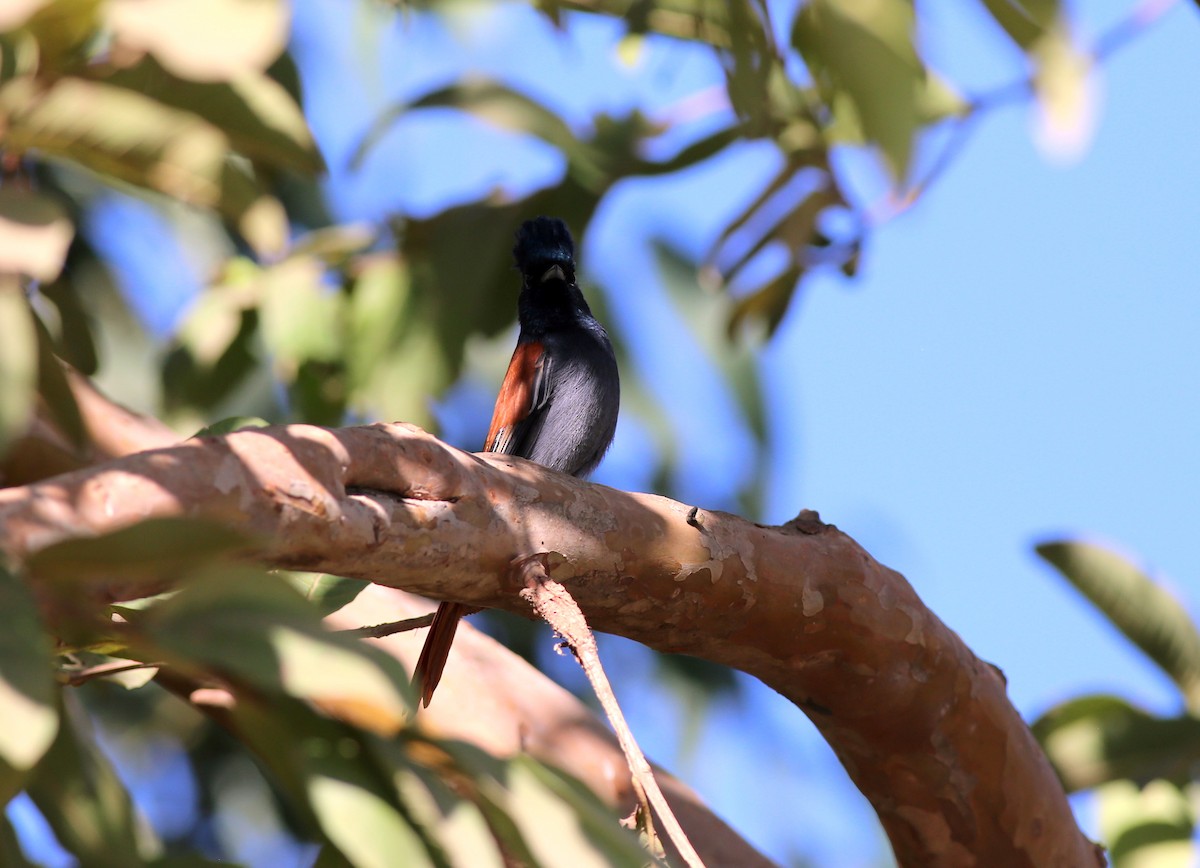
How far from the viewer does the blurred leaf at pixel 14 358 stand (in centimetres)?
127

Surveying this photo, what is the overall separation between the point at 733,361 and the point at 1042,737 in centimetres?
170

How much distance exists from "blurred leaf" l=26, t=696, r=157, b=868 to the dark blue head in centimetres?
198

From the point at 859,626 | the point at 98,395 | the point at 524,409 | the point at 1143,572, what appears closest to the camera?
the point at 859,626

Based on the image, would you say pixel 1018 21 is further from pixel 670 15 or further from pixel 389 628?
pixel 670 15

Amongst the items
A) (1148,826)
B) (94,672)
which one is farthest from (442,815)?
(1148,826)

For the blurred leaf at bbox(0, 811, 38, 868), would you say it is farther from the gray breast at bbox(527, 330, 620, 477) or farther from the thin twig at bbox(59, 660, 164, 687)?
the gray breast at bbox(527, 330, 620, 477)

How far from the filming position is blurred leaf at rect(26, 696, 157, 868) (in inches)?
59.6

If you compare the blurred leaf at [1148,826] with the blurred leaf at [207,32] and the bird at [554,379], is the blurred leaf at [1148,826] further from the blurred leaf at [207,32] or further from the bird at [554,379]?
the blurred leaf at [207,32]

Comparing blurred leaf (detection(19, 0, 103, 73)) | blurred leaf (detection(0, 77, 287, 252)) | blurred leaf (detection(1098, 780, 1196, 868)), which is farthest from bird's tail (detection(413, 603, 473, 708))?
blurred leaf (detection(1098, 780, 1196, 868))

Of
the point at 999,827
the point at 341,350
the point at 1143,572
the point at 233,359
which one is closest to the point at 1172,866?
the point at 999,827

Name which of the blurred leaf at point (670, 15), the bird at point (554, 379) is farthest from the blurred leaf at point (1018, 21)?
the bird at point (554, 379)

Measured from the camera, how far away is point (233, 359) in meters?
3.29

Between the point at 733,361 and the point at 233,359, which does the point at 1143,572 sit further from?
the point at 233,359

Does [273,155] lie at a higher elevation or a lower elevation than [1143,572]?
higher
